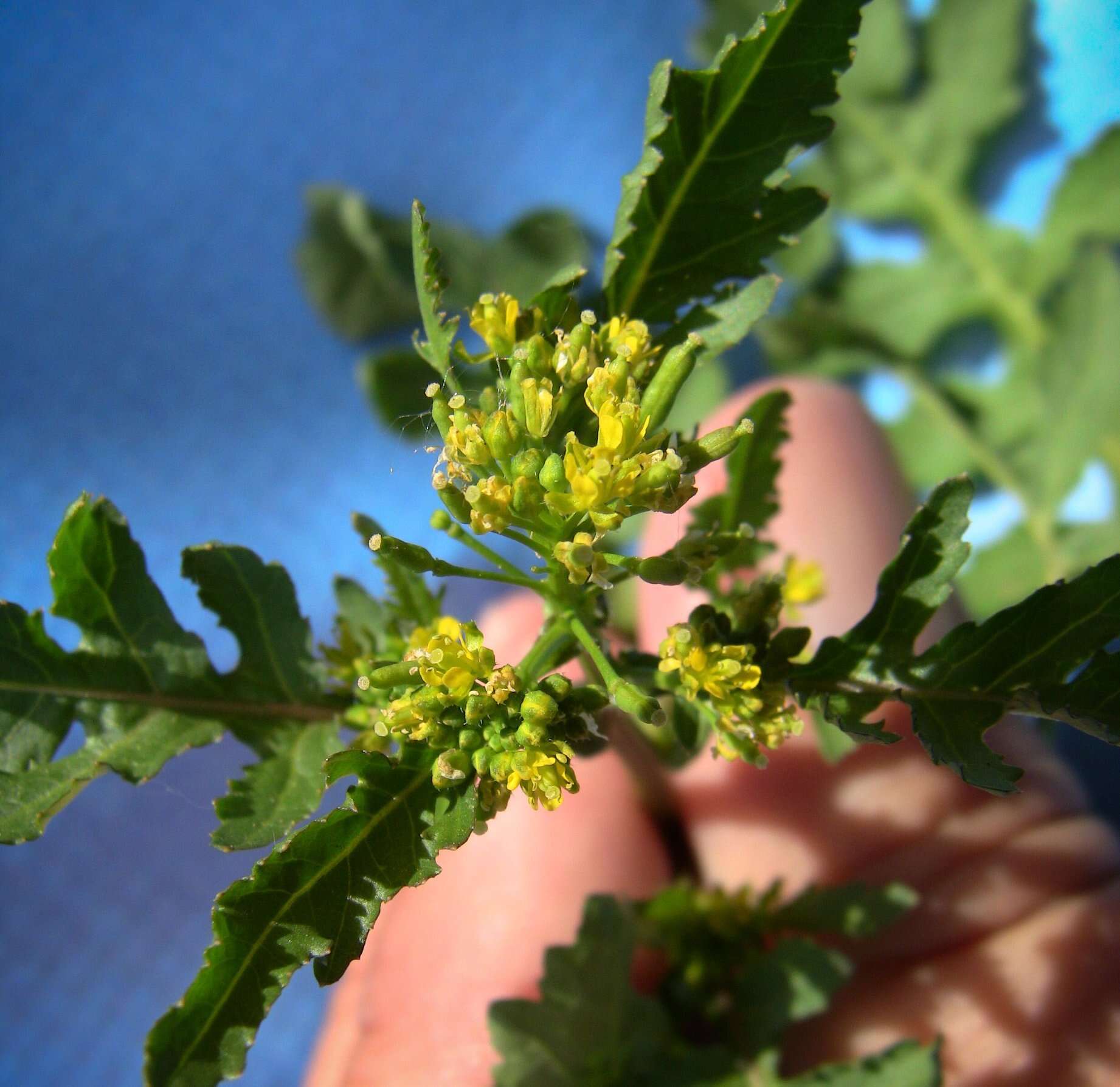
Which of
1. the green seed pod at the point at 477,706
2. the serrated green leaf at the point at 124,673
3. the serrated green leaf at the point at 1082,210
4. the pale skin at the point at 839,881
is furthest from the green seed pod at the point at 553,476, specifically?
the serrated green leaf at the point at 1082,210

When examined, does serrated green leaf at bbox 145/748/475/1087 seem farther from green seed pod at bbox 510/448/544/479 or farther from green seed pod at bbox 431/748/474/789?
green seed pod at bbox 510/448/544/479

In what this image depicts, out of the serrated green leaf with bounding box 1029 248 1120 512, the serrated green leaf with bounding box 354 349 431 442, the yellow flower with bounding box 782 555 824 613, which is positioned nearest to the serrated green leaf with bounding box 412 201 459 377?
the yellow flower with bounding box 782 555 824 613

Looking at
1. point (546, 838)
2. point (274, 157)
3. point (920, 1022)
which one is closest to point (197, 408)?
point (274, 157)

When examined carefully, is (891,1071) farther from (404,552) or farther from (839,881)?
(404,552)

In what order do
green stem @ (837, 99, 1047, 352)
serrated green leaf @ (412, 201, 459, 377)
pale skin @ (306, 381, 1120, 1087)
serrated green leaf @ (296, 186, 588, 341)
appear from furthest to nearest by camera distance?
green stem @ (837, 99, 1047, 352) → serrated green leaf @ (296, 186, 588, 341) → pale skin @ (306, 381, 1120, 1087) → serrated green leaf @ (412, 201, 459, 377)

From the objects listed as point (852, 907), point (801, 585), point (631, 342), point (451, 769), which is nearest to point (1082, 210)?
point (801, 585)

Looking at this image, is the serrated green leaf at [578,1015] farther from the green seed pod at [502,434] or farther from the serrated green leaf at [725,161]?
the serrated green leaf at [725,161]

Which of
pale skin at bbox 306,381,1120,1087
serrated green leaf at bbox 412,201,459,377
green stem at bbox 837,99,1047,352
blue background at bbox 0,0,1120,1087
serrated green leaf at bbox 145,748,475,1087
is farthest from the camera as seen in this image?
green stem at bbox 837,99,1047,352
